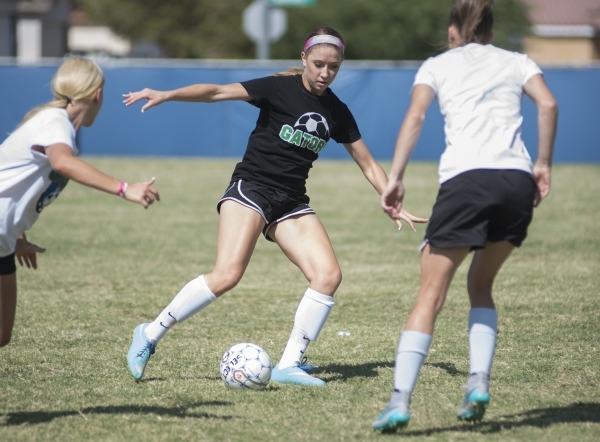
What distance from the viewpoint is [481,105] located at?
4.12m

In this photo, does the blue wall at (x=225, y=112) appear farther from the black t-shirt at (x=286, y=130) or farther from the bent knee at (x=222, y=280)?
the bent knee at (x=222, y=280)

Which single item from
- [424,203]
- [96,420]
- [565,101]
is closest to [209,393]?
[96,420]

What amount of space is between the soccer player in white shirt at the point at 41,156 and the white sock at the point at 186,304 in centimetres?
96

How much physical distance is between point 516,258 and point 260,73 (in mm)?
13211

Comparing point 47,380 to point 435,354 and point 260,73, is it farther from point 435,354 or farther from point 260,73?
point 260,73

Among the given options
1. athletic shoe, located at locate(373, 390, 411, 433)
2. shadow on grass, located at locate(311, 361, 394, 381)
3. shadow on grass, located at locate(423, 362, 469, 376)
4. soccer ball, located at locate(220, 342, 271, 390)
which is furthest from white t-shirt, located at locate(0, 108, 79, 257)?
shadow on grass, located at locate(423, 362, 469, 376)

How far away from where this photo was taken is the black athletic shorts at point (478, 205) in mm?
4035

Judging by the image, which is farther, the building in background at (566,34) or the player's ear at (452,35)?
the building in background at (566,34)

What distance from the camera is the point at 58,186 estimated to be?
14.9 ft

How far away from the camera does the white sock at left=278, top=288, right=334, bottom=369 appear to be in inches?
211

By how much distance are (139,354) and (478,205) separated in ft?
7.59

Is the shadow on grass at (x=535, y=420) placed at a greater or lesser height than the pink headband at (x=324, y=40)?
lesser

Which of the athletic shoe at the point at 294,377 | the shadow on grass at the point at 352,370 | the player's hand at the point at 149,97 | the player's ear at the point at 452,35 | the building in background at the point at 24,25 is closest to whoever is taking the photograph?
the player's ear at the point at 452,35

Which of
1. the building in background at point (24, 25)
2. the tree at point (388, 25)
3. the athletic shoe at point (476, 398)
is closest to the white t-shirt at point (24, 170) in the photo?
the athletic shoe at point (476, 398)
